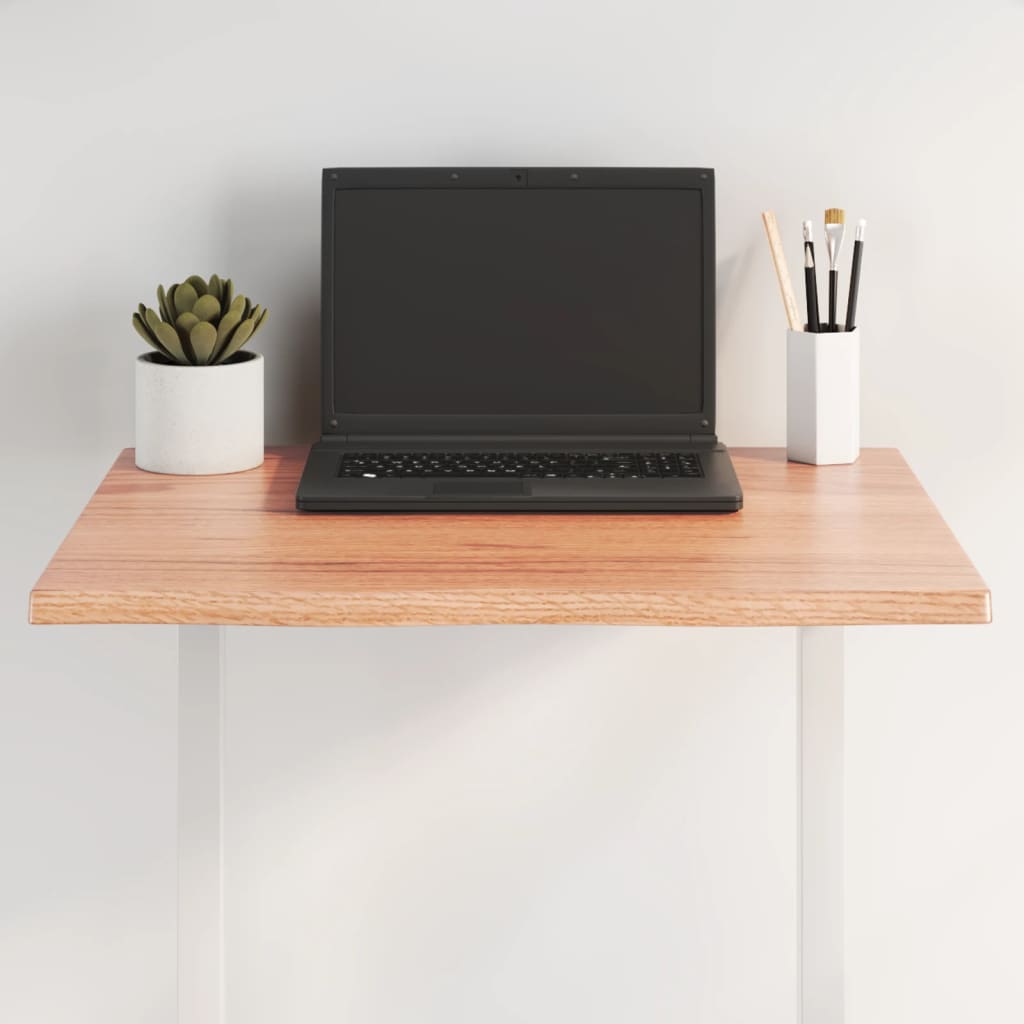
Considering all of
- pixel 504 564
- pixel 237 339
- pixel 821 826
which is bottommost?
pixel 821 826

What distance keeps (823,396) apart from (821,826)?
38cm

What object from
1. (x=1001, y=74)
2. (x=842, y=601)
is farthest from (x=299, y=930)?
(x=1001, y=74)

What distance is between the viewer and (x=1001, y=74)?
4.26ft

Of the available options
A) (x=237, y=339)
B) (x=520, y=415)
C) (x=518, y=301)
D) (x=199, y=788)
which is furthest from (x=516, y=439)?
(x=199, y=788)

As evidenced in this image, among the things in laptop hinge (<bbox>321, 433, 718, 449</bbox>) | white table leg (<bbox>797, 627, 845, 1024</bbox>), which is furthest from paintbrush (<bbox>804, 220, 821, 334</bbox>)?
white table leg (<bbox>797, 627, 845, 1024</bbox>)

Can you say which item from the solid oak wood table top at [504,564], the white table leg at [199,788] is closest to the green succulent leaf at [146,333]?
the solid oak wood table top at [504,564]

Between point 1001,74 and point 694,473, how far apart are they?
0.51m

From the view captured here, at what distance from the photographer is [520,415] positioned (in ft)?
4.07

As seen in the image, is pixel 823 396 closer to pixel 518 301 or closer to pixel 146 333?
pixel 518 301

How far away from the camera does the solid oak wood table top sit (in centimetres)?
91

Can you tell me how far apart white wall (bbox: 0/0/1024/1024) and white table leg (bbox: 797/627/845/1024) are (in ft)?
0.78

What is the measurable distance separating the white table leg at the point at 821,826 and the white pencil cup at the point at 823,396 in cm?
16

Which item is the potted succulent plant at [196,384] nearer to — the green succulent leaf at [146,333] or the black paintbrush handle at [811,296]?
the green succulent leaf at [146,333]

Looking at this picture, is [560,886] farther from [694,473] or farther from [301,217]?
[301,217]
